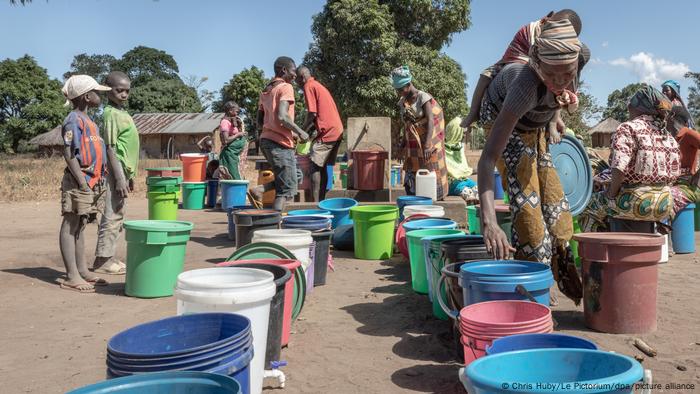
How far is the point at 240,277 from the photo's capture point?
273cm

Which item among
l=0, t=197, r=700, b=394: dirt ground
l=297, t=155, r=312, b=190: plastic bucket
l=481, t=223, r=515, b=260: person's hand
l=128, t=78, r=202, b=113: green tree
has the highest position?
l=128, t=78, r=202, b=113: green tree

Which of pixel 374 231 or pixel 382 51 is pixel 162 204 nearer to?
pixel 374 231

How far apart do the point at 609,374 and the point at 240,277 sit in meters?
1.61

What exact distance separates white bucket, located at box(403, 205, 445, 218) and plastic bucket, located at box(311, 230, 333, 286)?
1.20 m

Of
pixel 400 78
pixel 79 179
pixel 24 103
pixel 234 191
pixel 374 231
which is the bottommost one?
pixel 374 231

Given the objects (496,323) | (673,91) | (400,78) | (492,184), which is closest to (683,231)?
(673,91)

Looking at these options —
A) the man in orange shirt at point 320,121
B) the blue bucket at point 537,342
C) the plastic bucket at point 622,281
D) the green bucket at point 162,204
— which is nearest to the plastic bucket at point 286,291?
the blue bucket at point 537,342

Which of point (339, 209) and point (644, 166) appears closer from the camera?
point (644, 166)

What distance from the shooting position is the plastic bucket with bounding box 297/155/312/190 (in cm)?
831

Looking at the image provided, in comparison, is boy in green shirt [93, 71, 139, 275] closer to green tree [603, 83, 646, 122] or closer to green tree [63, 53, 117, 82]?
green tree [603, 83, 646, 122]

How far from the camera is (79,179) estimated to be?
4.60 metres

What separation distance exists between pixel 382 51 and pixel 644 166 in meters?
18.3

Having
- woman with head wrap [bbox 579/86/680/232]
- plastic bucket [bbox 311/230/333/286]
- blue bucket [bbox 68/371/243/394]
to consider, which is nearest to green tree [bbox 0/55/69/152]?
plastic bucket [bbox 311/230/333/286]

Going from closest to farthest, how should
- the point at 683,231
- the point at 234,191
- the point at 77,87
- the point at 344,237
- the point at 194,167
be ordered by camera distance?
the point at 77,87 → the point at 683,231 → the point at 344,237 → the point at 234,191 → the point at 194,167
